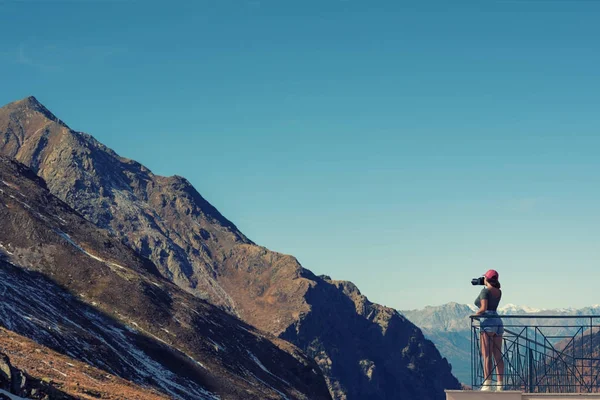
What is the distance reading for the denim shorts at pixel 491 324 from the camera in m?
29.5

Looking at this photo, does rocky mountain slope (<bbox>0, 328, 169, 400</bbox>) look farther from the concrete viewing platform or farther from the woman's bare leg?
the concrete viewing platform

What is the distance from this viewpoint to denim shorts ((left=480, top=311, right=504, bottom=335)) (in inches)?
1161

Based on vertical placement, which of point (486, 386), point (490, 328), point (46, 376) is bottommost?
point (46, 376)

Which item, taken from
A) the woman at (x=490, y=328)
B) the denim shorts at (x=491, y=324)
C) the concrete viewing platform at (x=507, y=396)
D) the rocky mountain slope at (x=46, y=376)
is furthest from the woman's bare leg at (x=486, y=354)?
the rocky mountain slope at (x=46, y=376)

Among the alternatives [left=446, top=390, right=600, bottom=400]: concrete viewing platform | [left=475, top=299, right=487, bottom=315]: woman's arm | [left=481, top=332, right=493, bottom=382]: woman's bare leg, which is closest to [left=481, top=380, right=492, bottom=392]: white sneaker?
[left=481, top=332, right=493, bottom=382]: woman's bare leg

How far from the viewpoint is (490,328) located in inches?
1165

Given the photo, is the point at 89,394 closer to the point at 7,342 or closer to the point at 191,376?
the point at 7,342

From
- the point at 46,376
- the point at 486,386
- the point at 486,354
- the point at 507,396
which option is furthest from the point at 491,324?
the point at 46,376

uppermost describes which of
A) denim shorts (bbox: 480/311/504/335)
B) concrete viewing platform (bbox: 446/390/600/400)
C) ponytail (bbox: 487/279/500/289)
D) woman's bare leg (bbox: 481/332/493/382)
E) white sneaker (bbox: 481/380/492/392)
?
ponytail (bbox: 487/279/500/289)

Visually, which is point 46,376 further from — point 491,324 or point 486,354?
point 491,324

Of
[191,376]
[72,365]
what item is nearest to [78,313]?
[191,376]

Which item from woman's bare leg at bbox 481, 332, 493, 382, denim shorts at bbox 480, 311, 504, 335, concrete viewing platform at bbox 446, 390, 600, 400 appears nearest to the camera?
concrete viewing platform at bbox 446, 390, 600, 400

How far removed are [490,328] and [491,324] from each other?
0.16 metres

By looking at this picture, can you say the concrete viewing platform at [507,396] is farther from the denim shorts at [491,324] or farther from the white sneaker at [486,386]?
the denim shorts at [491,324]
